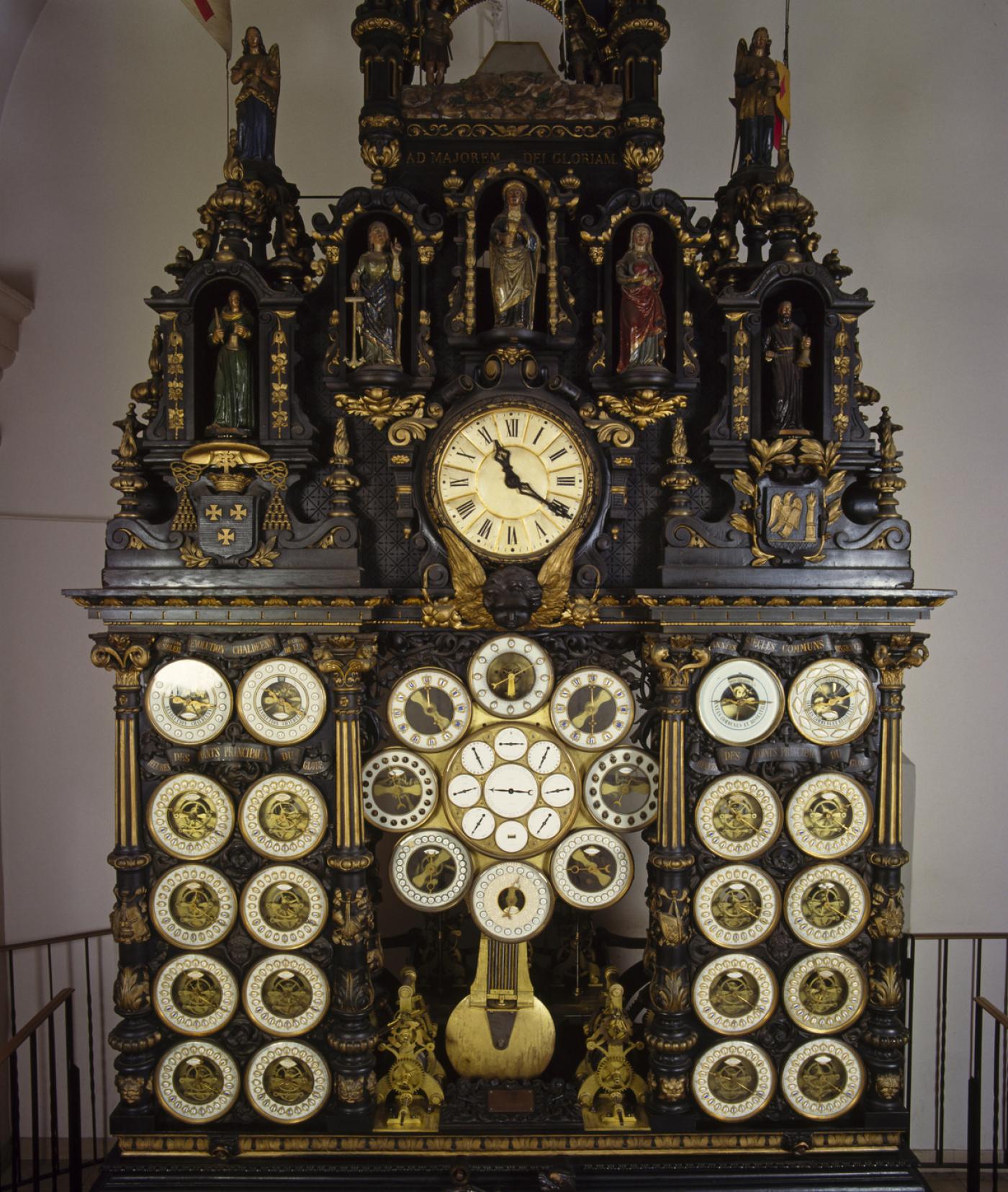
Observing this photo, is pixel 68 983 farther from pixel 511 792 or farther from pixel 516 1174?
pixel 511 792

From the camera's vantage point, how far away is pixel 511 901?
5848mm

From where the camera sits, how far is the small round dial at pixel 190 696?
570 centimetres

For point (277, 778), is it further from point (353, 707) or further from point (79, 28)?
point (79, 28)

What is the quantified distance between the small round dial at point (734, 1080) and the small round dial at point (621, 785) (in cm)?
160

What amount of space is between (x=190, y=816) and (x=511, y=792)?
2182mm

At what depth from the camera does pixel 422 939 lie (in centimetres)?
702

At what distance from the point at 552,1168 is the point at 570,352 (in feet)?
17.4

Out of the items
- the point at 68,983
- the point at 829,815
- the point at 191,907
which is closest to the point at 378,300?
the point at 191,907

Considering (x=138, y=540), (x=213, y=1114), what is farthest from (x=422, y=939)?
(x=138, y=540)

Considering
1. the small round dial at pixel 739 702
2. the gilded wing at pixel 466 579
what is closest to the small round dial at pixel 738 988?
the small round dial at pixel 739 702

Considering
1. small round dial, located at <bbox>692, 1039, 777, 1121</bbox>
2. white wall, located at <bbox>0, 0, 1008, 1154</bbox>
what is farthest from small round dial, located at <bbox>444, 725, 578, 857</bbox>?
white wall, located at <bbox>0, 0, 1008, 1154</bbox>

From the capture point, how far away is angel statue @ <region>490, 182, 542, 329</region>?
18.0 ft

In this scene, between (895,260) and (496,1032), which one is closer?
(496,1032)

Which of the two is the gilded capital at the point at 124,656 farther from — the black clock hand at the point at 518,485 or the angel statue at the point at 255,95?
the angel statue at the point at 255,95
